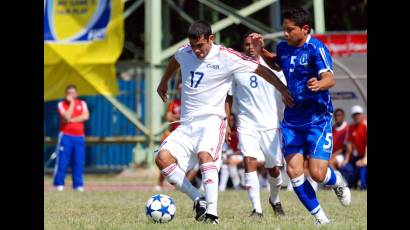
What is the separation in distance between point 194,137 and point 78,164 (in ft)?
31.6

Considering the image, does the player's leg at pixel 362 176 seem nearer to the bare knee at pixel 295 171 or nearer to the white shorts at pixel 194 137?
the white shorts at pixel 194 137

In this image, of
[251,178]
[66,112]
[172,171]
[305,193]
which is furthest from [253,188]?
[66,112]

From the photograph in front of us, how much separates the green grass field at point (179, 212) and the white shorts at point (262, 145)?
712 millimetres

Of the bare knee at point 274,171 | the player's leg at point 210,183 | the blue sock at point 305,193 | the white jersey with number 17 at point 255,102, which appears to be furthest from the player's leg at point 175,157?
the white jersey with number 17 at point 255,102

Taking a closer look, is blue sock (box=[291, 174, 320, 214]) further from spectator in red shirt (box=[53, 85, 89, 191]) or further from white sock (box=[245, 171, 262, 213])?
spectator in red shirt (box=[53, 85, 89, 191])

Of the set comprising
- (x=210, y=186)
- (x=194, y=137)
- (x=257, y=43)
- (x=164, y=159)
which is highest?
(x=257, y=43)

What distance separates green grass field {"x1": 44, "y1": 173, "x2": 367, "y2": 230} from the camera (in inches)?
395

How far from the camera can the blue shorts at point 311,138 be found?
10109 mm

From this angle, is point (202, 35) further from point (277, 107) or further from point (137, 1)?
point (137, 1)

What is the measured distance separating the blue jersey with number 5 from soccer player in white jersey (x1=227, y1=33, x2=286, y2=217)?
2.03 m

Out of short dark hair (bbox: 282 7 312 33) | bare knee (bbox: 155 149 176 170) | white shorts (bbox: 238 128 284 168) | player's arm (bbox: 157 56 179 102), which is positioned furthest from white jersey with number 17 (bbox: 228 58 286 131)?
short dark hair (bbox: 282 7 312 33)

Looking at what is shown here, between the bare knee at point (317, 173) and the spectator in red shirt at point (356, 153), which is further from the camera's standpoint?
the spectator in red shirt at point (356, 153)

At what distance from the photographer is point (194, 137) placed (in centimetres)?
1088

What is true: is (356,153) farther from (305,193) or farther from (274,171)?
(305,193)
